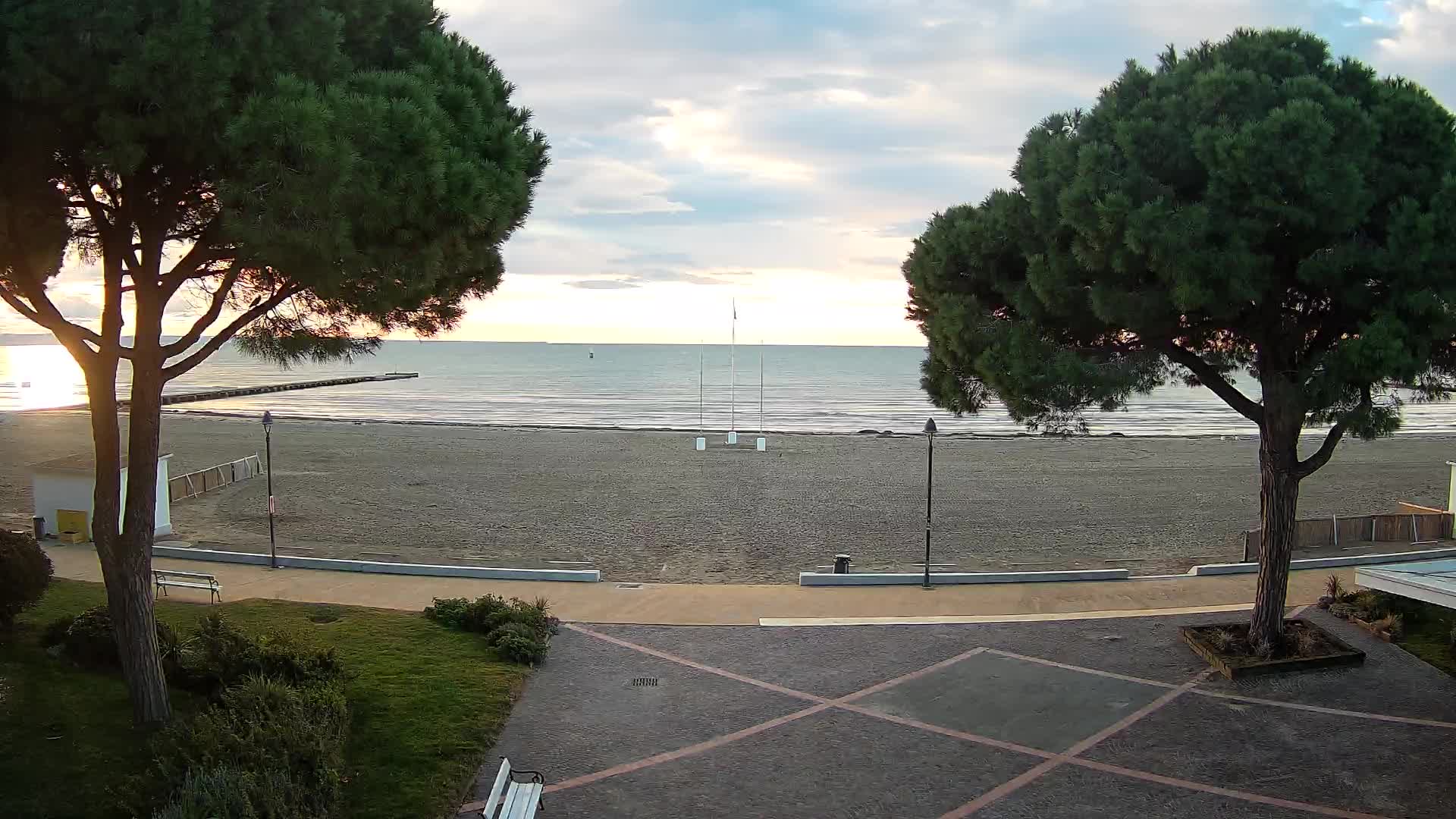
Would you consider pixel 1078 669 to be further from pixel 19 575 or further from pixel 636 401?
pixel 636 401

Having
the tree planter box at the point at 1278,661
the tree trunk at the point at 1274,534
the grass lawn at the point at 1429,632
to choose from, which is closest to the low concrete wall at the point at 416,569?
the tree planter box at the point at 1278,661

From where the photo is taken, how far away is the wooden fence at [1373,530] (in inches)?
825

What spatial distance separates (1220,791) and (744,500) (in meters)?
21.0

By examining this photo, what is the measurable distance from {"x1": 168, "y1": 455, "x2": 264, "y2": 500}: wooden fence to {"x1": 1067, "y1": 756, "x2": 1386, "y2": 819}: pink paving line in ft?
86.1

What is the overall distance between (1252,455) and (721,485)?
27594 millimetres

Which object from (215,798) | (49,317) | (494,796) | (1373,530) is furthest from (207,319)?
(1373,530)

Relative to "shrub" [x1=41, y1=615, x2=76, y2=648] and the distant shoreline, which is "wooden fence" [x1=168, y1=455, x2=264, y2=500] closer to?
"shrub" [x1=41, y1=615, x2=76, y2=648]

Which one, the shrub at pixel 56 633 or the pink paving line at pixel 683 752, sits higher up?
the shrub at pixel 56 633

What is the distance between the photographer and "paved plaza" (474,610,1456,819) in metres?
8.77

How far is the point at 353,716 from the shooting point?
32.3 feet

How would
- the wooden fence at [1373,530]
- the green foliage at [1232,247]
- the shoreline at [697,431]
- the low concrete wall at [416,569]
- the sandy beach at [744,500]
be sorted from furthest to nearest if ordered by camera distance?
1. the shoreline at [697,431]
2. the sandy beach at [744,500]
3. the wooden fence at [1373,530]
4. the low concrete wall at [416,569]
5. the green foliage at [1232,247]

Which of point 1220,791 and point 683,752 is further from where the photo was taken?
point 683,752

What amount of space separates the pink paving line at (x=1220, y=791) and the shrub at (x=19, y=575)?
1175 centimetres

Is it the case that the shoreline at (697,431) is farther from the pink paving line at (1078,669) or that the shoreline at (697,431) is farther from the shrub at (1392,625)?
the pink paving line at (1078,669)
